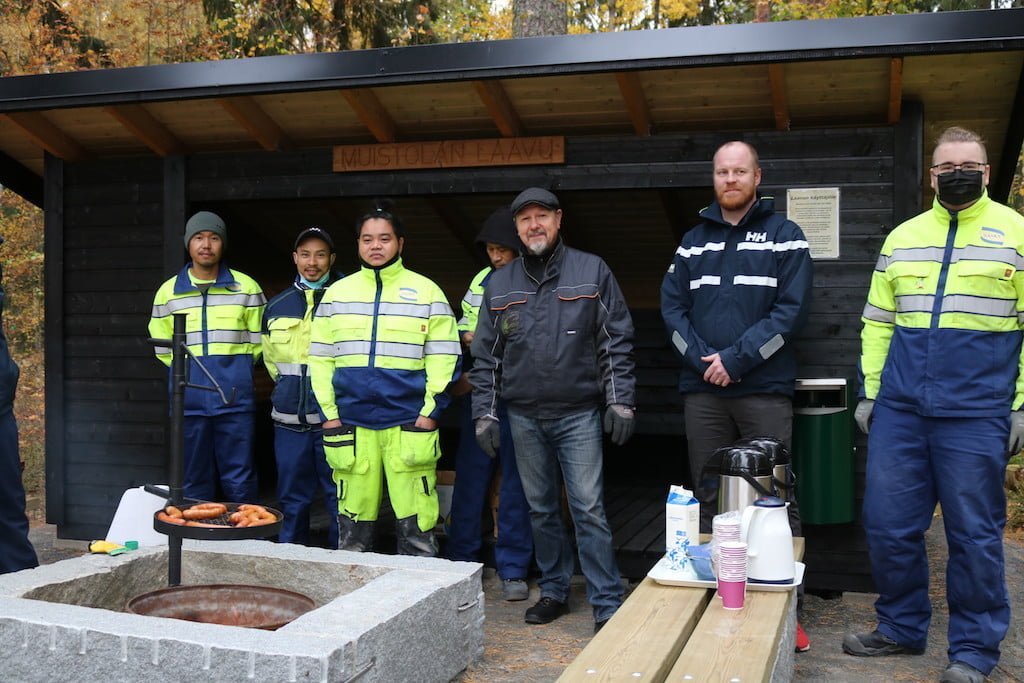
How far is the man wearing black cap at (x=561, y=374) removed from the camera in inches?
174

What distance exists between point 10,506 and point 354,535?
1.57m

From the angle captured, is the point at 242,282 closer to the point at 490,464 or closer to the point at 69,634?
the point at 490,464

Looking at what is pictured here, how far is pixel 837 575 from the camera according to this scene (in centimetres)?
526

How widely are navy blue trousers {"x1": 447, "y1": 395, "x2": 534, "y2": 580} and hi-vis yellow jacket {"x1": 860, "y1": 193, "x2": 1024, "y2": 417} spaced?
2051 millimetres

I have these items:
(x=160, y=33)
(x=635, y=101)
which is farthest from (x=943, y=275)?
(x=160, y=33)

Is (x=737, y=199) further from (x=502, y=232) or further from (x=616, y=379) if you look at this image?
(x=502, y=232)

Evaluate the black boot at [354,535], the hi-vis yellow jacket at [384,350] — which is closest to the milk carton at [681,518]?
the hi-vis yellow jacket at [384,350]

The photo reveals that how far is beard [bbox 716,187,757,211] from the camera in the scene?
14.9 feet

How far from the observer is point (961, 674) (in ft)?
12.3

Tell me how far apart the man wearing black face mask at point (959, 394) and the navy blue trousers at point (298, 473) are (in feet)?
9.51

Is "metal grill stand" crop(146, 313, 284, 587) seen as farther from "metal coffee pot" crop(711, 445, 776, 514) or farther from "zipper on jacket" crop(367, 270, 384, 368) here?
"metal coffee pot" crop(711, 445, 776, 514)

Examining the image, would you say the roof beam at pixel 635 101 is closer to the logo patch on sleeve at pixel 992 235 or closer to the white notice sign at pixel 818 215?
the white notice sign at pixel 818 215

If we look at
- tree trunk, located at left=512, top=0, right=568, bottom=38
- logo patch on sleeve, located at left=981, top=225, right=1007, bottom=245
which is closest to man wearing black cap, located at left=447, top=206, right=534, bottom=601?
logo patch on sleeve, located at left=981, top=225, right=1007, bottom=245

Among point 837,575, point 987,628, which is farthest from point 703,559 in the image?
point 837,575
